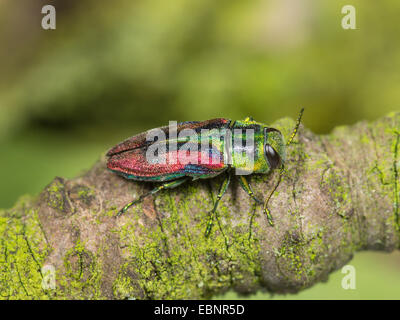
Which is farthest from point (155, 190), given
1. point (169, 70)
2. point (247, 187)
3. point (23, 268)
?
point (169, 70)

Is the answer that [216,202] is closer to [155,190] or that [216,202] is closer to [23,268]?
[155,190]

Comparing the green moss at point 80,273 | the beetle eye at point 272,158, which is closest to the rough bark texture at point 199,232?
the green moss at point 80,273

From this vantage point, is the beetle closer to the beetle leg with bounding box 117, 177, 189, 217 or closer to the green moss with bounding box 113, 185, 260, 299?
the beetle leg with bounding box 117, 177, 189, 217

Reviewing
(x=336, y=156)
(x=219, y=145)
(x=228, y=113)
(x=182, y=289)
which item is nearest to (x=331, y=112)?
(x=228, y=113)

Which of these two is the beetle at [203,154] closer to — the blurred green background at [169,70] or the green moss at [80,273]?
the green moss at [80,273]

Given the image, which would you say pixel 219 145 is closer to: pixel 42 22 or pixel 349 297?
pixel 349 297

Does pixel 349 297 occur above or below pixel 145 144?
below
